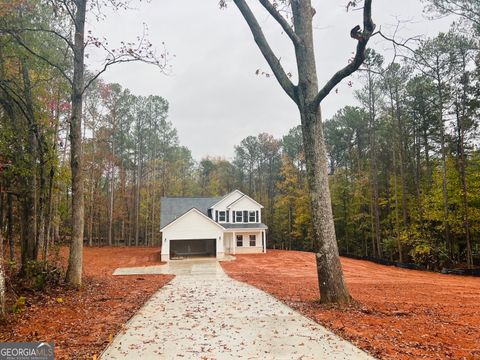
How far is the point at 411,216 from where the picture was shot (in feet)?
80.8

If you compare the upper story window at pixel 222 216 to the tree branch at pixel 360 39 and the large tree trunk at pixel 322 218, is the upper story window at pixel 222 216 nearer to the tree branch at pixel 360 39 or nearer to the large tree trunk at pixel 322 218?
the large tree trunk at pixel 322 218

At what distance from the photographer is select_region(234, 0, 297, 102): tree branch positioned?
277 inches

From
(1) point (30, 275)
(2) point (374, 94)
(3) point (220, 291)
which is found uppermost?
(2) point (374, 94)

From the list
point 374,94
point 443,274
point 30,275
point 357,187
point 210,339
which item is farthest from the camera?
point 357,187

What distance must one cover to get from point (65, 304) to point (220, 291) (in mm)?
4081

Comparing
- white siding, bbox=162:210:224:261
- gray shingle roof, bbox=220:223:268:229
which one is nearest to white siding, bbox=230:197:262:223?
gray shingle roof, bbox=220:223:268:229

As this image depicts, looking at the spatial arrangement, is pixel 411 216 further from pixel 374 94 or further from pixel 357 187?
pixel 374 94

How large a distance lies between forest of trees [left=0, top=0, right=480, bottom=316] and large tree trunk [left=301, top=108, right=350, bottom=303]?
171cm

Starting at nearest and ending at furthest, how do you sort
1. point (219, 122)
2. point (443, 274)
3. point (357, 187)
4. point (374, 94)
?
1. point (443, 274)
2. point (374, 94)
3. point (357, 187)
4. point (219, 122)

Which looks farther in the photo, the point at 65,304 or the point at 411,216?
the point at 411,216

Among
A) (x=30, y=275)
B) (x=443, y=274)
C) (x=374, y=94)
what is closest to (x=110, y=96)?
(x=374, y=94)

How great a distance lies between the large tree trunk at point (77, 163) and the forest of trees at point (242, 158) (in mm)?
41

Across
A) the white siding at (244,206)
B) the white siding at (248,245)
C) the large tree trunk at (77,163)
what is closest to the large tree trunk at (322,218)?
the large tree trunk at (77,163)

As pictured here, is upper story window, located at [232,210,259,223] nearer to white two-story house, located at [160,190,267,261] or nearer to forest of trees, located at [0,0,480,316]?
white two-story house, located at [160,190,267,261]
